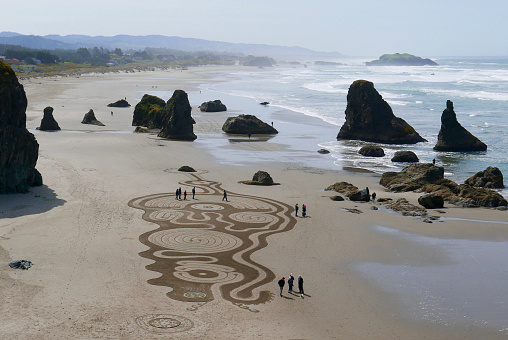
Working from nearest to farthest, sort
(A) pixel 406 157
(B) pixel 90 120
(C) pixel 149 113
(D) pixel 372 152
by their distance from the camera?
(A) pixel 406 157 → (D) pixel 372 152 → (C) pixel 149 113 → (B) pixel 90 120

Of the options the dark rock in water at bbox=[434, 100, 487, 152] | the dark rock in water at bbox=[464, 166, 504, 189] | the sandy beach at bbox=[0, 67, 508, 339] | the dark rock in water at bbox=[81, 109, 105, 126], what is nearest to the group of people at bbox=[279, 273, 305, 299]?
the sandy beach at bbox=[0, 67, 508, 339]

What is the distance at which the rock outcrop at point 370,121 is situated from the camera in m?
73.8

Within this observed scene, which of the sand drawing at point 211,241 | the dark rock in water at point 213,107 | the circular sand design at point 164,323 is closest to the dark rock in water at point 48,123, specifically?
the dark rock in water at point 213,107

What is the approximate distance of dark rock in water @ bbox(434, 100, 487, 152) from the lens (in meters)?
66.7

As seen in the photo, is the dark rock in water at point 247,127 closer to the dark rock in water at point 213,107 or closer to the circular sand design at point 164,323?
the dark rock in water at point 213,107

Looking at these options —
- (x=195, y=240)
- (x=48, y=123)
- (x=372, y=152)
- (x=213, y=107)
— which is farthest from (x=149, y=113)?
(x=195, y=240)

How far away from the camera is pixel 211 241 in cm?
3419

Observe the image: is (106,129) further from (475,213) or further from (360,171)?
(475,213)

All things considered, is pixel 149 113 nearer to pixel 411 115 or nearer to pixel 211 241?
pixel 411 115

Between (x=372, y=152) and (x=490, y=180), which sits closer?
(x=490, y=180)

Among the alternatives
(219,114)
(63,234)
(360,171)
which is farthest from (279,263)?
(219,114)

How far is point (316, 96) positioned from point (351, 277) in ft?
357

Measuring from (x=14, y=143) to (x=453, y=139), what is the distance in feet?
158

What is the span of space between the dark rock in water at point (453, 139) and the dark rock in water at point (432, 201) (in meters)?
25.9
